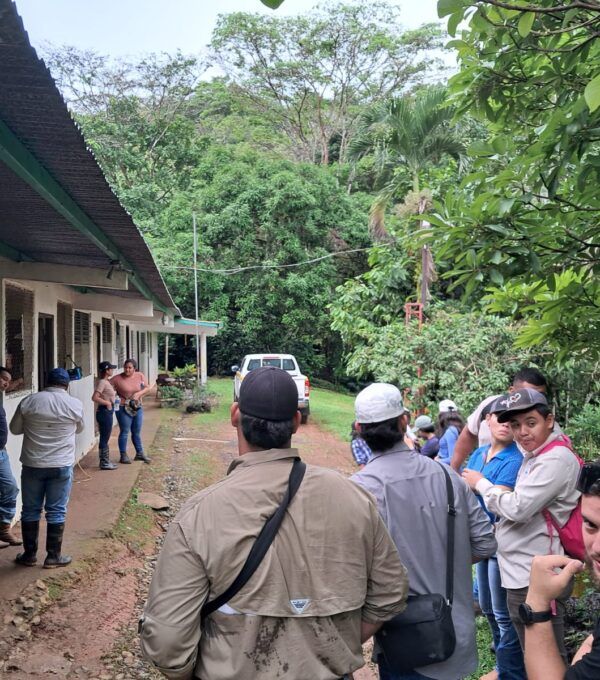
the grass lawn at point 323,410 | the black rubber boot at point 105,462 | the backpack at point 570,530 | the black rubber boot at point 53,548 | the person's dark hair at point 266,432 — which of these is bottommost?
the grass lawn at point 323,410

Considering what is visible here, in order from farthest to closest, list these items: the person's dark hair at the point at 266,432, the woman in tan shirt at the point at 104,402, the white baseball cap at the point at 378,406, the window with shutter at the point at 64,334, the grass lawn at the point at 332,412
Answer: the grass lawn at the point at 332,412, the woman in tan shirt at the point at 104,402, the window with shutter at the point at 64,334, the white baseball cap at the point at 378,406, the person's dark hair at the point at 266,432

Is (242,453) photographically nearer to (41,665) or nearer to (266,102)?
(41,665)

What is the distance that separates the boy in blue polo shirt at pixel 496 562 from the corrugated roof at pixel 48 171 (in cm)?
246

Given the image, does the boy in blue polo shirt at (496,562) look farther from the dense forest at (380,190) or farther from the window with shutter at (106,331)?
the window with shutter at (106,331)

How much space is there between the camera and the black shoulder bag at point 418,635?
7.65 ft

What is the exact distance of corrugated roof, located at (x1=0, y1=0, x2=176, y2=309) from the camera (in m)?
2.20

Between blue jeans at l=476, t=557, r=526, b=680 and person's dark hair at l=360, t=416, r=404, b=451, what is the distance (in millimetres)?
1486

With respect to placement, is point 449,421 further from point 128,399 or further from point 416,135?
point 416,135

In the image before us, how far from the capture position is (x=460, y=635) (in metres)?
2.49

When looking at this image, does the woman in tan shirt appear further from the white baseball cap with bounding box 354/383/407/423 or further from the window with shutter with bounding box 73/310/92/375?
the white baseball cap with bounding box 354/383/407/423

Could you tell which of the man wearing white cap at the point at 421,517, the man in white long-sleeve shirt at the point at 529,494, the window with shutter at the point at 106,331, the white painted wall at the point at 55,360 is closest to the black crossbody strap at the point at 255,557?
the man wearing white cap at the point at 421,517

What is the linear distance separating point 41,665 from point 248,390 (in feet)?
10.5

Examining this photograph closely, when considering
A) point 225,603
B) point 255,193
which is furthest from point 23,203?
point 255,193

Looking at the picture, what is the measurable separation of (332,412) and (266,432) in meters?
17.4
